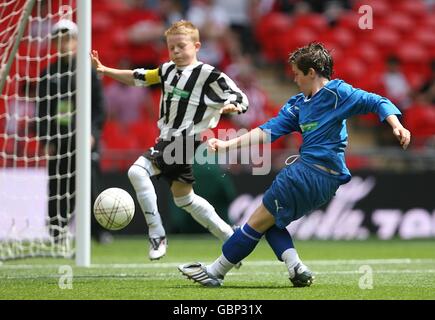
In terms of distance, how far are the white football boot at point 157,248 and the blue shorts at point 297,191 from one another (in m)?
1.32

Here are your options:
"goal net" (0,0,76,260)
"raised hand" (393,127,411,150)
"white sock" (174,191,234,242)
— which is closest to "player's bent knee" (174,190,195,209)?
"white sock" (174,191,234,242)

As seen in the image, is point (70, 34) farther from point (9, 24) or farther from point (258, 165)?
point (258, 165)

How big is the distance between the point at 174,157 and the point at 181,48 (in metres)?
0.83

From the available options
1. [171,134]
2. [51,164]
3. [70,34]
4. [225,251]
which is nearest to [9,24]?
[70,34]

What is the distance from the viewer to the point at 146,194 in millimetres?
7062

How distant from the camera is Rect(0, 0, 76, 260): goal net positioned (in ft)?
29.5

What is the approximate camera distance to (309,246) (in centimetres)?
1084

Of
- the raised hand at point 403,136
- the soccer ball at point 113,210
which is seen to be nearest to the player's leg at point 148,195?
the soccer ball at point 113,210

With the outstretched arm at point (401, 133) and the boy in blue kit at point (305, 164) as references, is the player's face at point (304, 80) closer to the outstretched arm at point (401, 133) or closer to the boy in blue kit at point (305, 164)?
the boy in blue kit at point (305, 164)

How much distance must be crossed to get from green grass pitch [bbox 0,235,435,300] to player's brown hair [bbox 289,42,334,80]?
55.3 inches

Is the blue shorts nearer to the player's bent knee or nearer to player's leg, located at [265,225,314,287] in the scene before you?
player's leg, located at [265,225,314,287]

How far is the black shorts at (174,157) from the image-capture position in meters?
7.09

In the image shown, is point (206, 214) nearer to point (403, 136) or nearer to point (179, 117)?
point (179, 117)
